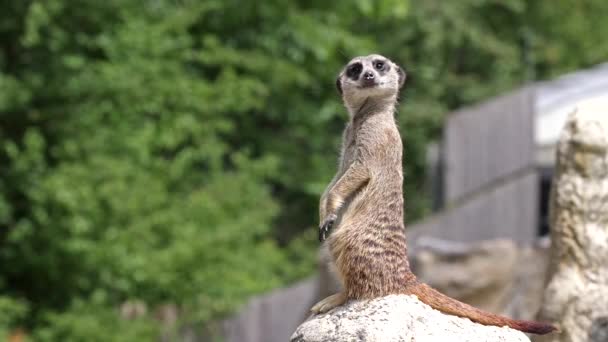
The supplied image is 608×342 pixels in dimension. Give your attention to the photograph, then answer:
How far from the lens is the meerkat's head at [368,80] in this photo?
13.5ft

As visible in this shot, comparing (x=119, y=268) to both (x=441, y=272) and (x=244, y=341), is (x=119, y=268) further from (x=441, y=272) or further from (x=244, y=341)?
(x=441, y=272)

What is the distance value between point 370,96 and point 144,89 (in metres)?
6.70

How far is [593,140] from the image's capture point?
16.5ft

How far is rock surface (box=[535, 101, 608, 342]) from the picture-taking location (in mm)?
5016

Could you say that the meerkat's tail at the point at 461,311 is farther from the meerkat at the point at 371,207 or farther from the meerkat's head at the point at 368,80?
the meerkat's head at the point at 368,80

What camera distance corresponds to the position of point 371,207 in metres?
3.90

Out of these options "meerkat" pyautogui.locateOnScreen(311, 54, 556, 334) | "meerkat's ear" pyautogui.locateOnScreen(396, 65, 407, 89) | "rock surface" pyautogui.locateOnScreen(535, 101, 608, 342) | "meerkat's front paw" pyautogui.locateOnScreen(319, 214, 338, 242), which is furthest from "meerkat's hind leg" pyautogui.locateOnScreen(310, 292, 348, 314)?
"rock surface" pyautogui.locateOnScreen(535, 101, 608, 342)

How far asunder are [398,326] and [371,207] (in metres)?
0.43

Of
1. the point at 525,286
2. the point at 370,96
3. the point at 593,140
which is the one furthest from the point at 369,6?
the point at 370,96

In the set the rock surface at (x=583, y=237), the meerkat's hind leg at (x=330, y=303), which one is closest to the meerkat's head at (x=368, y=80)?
the meerkat's hind leg at (x=330, y=303)

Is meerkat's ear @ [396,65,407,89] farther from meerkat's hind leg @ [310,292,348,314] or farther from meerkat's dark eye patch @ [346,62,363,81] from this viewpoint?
meerkat's hind leg @ [310,292,348,314]

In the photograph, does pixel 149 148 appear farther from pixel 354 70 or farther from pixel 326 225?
Answer: pixel 326 225

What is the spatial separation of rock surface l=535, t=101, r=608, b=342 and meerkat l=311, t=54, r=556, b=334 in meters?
1.17

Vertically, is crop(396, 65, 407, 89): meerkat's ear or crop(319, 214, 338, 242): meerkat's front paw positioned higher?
crop(396, 65, 407, 89): meerkat's ear
